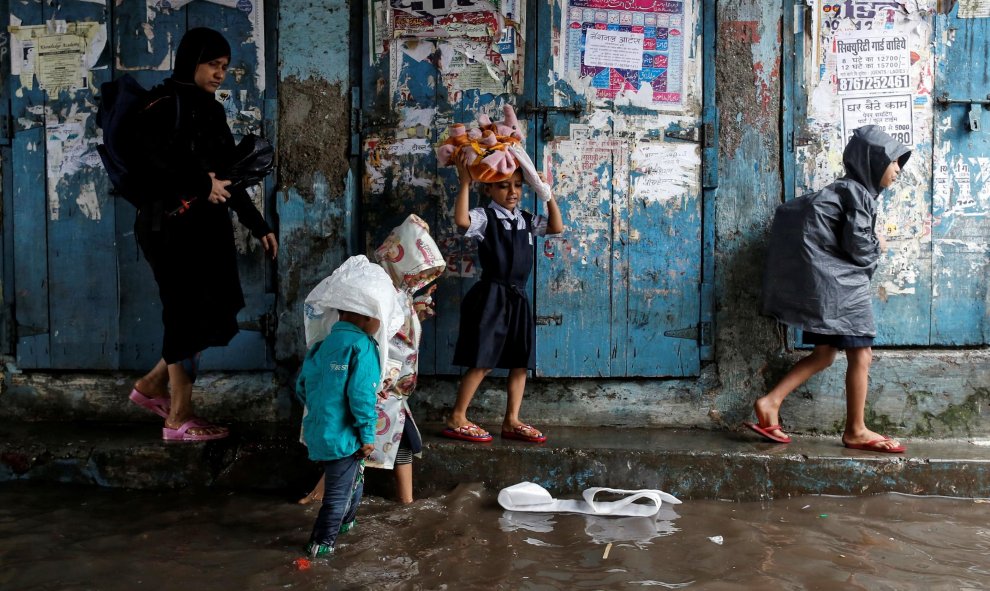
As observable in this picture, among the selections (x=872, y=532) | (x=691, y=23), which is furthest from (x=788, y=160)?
(x=872, y=532)

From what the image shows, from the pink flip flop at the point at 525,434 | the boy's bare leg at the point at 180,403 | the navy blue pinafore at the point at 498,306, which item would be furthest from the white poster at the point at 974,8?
the boy's bare leg at the point at 180,403

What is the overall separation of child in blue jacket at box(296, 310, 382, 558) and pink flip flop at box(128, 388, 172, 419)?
1418 millimetres

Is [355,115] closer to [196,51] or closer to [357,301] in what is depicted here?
[196,51]

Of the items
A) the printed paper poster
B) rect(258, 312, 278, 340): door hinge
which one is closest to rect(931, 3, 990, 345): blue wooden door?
the printed paper poster

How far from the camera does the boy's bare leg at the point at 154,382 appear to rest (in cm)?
412

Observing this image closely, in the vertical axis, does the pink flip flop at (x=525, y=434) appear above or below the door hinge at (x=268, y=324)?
below

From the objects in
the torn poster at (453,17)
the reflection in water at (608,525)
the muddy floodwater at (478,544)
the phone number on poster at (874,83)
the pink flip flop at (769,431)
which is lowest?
the reflection in water at (608,525)


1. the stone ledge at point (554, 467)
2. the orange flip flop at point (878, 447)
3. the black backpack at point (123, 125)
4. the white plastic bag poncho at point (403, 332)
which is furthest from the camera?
the orange flip flop at point (878, 447)

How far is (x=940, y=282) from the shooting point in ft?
14.8

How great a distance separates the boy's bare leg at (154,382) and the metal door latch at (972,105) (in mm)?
4504

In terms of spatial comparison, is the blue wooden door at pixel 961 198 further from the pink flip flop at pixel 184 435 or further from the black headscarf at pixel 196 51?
the pink flip flop at pixel 184 435

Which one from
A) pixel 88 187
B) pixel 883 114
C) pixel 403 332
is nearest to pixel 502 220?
pixel 403 332

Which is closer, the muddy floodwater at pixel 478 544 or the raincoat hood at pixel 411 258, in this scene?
the muddy floodwater at pixel 478 544

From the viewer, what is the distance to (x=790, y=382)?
4227 mm
